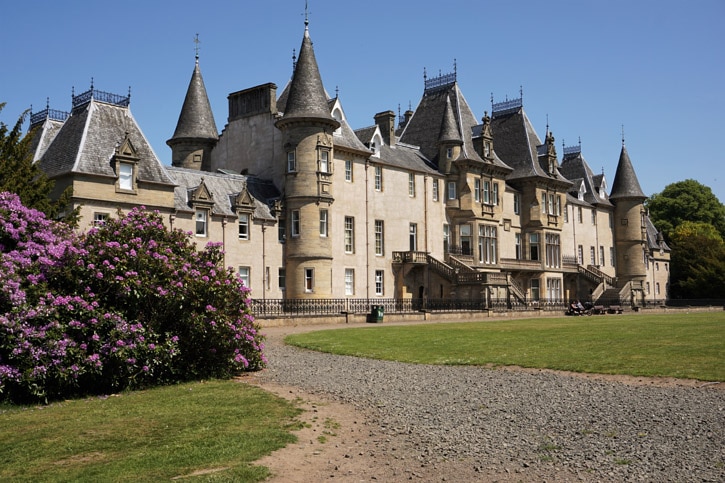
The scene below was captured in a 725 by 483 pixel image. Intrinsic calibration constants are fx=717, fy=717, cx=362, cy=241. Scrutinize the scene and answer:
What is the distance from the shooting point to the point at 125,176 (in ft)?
130

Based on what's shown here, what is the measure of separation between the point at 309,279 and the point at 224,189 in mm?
8011

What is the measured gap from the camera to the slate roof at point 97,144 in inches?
1508

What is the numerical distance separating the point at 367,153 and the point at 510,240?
1946 cm

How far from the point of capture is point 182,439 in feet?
37.7

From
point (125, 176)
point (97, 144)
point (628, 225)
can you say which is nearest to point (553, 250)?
point (628, 225)

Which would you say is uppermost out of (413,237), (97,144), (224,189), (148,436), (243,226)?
(97,144)

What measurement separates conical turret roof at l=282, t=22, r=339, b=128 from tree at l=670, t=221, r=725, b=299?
166 feet

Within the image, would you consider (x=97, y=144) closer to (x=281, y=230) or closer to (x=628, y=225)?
(x=281, y=230)

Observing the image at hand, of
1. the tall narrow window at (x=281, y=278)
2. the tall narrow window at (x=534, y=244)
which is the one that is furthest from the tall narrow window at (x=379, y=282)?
the tall narrow window at (x=534, y=244)

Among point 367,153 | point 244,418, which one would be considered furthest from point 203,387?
point 367,153

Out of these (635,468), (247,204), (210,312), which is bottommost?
(635,468)

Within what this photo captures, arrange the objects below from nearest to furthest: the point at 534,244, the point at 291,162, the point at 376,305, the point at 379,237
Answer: the point at 376,305
the point at 291,162
the point at 379,237
the point at 534,244

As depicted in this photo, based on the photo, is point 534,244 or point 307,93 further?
point 534,244

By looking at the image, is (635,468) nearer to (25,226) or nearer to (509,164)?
(25,226)
